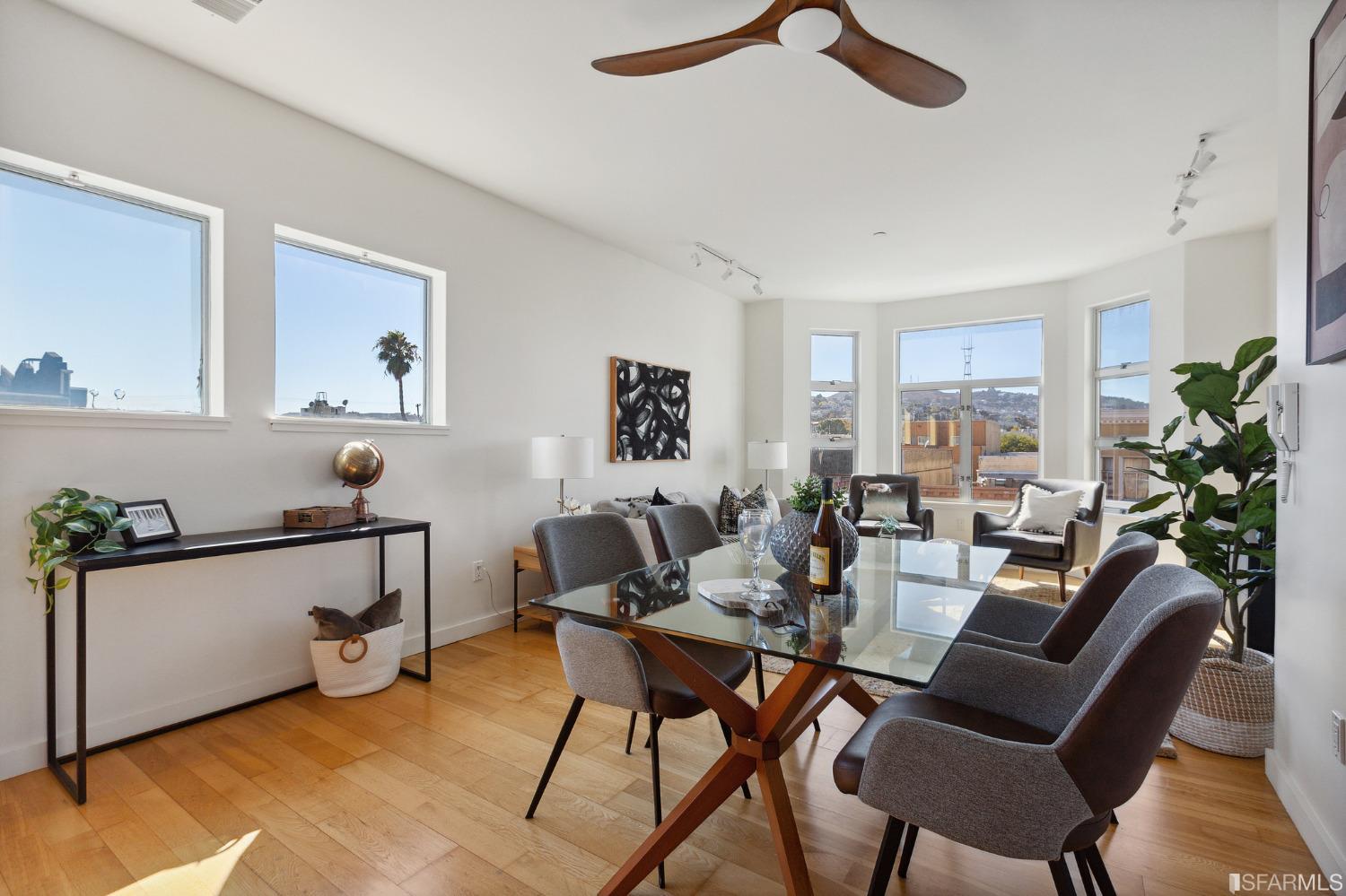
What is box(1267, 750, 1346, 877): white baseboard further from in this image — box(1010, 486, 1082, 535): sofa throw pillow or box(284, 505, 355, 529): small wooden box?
box(284, 505, 355, 529): small wooden box

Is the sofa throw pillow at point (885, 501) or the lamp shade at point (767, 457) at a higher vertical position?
the lamp shade at point (767, 457)

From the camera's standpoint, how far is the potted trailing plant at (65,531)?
207 cm

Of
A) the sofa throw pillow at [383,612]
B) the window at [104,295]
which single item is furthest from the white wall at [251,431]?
the sofa throw pillow at [383,612]

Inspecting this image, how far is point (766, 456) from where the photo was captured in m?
6.09

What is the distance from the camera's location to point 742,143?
3246mm

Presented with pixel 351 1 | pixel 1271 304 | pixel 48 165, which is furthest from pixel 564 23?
pixel 1271 304

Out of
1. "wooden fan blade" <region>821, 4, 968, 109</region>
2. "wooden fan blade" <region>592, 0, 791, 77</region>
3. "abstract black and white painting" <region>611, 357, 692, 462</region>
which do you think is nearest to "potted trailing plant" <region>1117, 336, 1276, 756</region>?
"wooden fan blade" <region>821, 4, 968, 109</region>

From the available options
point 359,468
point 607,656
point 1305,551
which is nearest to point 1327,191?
point 1305,551

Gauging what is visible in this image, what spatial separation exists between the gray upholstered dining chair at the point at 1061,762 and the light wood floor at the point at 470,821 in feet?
1.88

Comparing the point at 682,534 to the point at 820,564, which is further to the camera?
the point at 682,534

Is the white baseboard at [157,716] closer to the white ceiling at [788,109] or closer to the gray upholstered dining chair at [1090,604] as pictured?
the white ceiling at [788,109]

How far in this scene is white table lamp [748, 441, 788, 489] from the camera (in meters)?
6.08

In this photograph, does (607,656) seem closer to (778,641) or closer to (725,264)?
(778,641)

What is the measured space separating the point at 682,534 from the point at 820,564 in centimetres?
102
